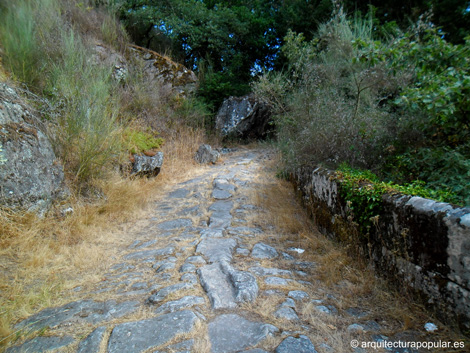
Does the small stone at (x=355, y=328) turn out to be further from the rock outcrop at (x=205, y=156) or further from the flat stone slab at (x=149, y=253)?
the rock outcrop at (x=205, y=156)

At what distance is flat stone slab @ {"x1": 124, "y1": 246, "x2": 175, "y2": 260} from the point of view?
3121 mm

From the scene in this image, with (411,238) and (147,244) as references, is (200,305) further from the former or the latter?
(411,238)

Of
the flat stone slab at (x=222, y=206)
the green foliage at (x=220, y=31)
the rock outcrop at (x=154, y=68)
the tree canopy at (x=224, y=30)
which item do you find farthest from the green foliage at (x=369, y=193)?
the green foliage at (x=220, y=31)

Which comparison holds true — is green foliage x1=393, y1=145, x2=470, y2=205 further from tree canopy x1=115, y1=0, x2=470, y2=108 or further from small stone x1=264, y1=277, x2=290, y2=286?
tree canopy x1=115, y1=0, x2=470, y2=108

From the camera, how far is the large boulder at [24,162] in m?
3.09

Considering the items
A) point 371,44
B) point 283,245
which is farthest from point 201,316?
point 371,44

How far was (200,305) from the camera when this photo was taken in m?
2.19

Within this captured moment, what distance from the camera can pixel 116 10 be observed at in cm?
892

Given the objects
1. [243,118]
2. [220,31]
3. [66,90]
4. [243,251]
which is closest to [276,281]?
[243,251]

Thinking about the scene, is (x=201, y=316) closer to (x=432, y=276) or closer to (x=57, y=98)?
(x=432, y=276)

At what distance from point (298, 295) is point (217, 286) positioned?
2.20 feet

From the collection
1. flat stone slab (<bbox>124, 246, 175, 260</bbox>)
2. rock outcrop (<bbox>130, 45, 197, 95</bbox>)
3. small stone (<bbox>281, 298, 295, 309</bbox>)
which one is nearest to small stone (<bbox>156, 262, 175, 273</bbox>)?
flat stone slab (<bbox>124, 246, 175, 260</bbox>)

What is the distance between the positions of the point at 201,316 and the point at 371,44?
3451mm

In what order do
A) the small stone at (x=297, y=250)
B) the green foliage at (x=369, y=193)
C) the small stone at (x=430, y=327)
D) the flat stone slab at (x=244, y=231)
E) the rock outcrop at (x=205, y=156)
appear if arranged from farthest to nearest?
the rock outcrop at (x=205, y=156) < the flat stone slab at (x=244, y=231) < the small stone at (x=297, y=250) < the green foliage at (x=369, y=193) < the small stone at (x=430, y=327)
